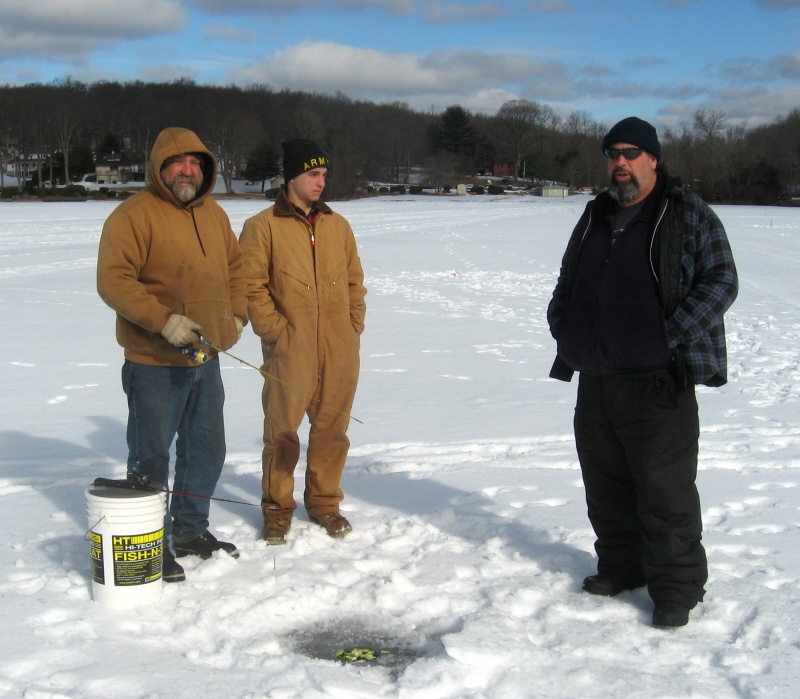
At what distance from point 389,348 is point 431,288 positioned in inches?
214

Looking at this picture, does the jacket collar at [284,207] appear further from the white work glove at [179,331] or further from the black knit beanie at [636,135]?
the black knit beanie at [636,135]

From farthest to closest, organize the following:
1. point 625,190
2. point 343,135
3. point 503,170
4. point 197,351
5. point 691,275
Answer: point 503,170 < point 343,135 < point 197,351 < point 625,190 < point 691,275

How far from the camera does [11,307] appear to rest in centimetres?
1246

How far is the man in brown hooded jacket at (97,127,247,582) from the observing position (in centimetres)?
365

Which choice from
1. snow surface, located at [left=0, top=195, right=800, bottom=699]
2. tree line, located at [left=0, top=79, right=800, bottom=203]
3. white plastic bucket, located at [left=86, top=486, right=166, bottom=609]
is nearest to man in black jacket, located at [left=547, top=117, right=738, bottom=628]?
snow surface, located at [left=0, top=195, right=800, bottom=699]

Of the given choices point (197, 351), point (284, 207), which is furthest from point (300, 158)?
point (197, 351)

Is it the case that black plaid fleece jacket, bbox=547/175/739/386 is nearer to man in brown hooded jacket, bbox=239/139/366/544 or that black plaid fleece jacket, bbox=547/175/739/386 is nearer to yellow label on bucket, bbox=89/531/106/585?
man in brown hooded jacket, bbox=239/139/366/544

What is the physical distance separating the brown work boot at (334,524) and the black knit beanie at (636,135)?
2218 mm

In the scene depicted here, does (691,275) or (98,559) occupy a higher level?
(691,275)

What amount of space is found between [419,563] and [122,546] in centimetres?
135

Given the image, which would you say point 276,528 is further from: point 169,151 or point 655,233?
point 655,233

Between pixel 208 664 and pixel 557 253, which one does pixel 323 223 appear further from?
pixel 557 253

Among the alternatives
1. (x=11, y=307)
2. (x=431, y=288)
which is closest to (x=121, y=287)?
(x=11, y=307)

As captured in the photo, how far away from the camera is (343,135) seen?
4151 inches
